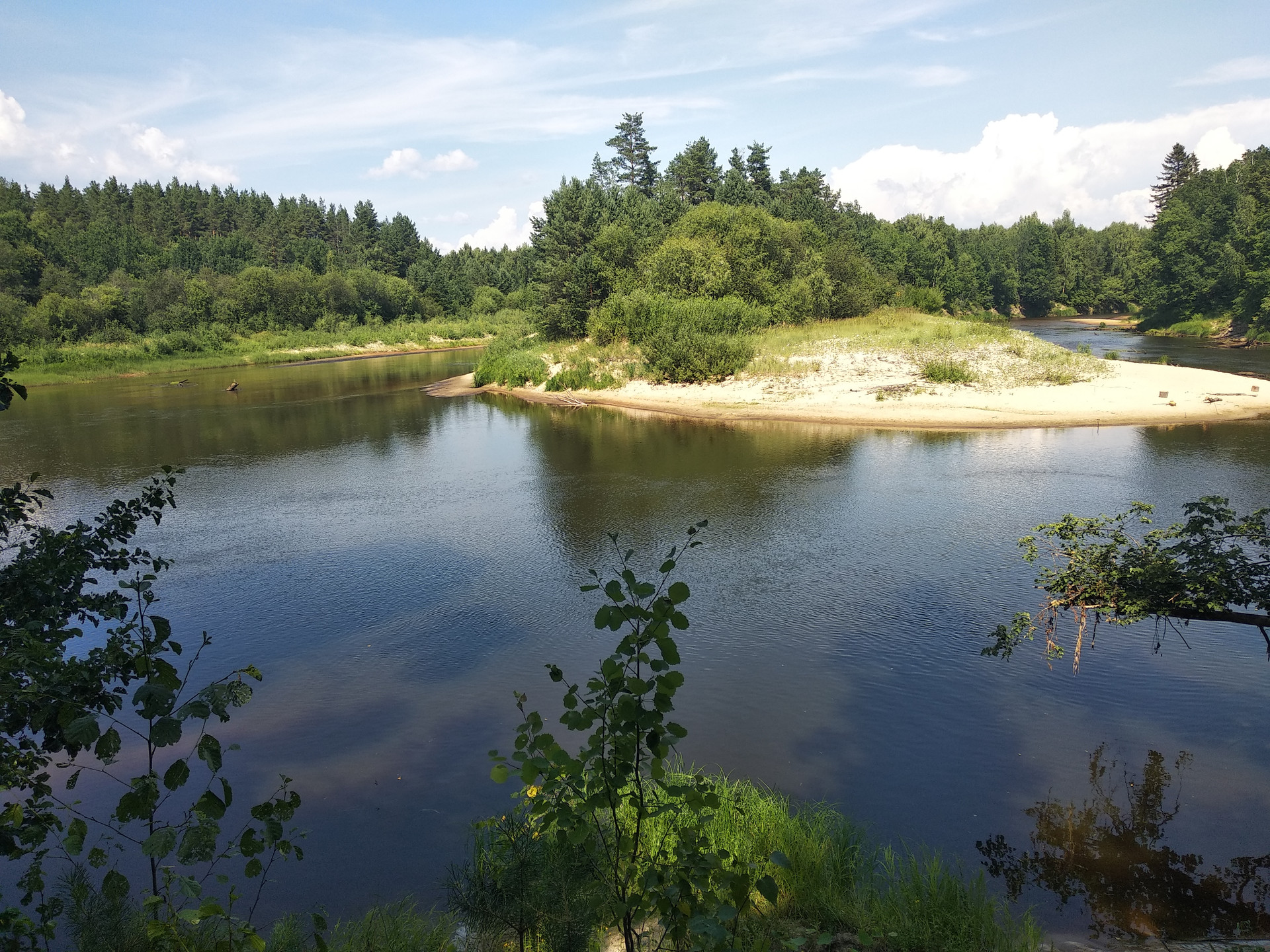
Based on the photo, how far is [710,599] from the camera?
48.8 feet

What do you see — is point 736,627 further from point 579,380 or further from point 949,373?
point 579,380

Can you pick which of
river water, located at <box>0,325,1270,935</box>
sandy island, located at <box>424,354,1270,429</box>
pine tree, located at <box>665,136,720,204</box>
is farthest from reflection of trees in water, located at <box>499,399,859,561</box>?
pine tree, located at <box>665,136,720,204</box>

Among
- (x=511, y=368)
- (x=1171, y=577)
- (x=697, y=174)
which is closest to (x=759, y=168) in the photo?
(x=697, y=174)

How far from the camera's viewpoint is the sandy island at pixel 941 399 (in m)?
30.8

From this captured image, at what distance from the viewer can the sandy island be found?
30.8m

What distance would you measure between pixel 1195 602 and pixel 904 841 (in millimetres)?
3824

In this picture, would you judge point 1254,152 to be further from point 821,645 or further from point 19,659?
point 19,659

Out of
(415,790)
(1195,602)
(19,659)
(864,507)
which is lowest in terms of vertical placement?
(415,790)

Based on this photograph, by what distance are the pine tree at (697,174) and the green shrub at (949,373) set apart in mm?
44313

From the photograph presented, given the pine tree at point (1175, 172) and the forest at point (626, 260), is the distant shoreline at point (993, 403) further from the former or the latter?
the pine tree at point (1175, 172)

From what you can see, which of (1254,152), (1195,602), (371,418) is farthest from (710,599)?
(1254,152)

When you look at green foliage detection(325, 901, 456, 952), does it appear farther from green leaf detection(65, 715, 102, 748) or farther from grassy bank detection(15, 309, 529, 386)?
grassy bank detection(15, 309, 529, 386)

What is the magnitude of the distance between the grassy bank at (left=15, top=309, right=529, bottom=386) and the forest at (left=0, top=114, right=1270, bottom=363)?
112 centimetres

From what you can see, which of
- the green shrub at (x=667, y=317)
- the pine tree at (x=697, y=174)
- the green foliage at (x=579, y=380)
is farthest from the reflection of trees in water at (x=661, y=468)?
the pine tree at (x=697, y=174)
